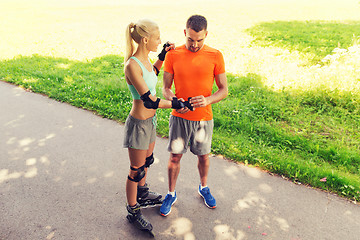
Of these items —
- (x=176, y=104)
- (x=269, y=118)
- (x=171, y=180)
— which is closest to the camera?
(x=176, y=104)

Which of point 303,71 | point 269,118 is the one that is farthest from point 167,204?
point 303,71

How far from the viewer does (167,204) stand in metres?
3.41

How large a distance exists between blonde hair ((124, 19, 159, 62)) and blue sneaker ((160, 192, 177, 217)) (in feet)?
5.92

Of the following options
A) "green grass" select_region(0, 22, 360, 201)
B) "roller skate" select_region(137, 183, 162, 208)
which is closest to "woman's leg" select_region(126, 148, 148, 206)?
"roller skate" select_region(137, 183, 162, 208)

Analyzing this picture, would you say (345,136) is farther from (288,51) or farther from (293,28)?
(293,28)

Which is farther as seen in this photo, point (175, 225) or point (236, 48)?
point (236, 48)

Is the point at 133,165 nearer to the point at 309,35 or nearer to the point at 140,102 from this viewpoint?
the point at 140,102

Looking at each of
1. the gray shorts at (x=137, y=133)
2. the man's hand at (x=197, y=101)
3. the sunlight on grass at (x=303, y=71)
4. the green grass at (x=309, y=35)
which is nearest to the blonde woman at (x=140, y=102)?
the gray shorts at (x=137, y=133)

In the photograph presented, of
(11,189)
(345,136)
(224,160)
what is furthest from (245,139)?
(11,189)

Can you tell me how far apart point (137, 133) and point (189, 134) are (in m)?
0.64

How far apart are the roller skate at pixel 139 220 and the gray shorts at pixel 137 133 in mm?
767

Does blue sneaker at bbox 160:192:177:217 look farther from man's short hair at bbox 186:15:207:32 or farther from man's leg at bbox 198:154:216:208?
man's short hair at bbox 186:15:207:32

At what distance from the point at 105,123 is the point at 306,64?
6.14 meters

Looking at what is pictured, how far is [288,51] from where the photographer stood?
910cm
